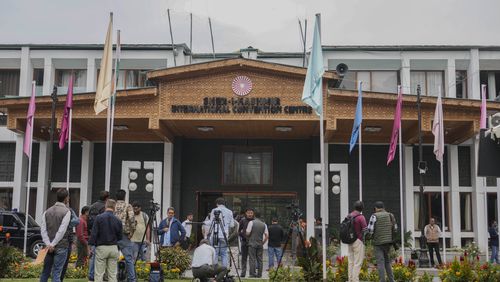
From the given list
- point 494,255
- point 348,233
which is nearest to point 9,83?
point 348,233

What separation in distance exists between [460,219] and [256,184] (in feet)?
30.3

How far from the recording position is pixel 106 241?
10.8m

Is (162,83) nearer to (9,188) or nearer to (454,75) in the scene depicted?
(9,188)

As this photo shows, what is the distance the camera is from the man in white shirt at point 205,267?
39.4 ft

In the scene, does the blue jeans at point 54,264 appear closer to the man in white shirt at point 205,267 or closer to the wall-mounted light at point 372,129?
the man in white shirt at point 205,267

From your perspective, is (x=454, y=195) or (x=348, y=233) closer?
(x=348, y=233)

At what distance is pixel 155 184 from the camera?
21938 mm

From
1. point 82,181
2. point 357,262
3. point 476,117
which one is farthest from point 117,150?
point 357,262

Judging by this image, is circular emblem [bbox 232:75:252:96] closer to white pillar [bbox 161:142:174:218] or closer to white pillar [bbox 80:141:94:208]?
white pillar [bbox 161:142:174:218]

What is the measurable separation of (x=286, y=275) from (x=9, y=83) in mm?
23010

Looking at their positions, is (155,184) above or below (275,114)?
below

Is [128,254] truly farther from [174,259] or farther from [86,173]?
[86,173]

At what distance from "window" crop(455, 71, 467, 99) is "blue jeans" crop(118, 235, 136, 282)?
2229 cm

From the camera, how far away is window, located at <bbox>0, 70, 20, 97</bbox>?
31203 mm
